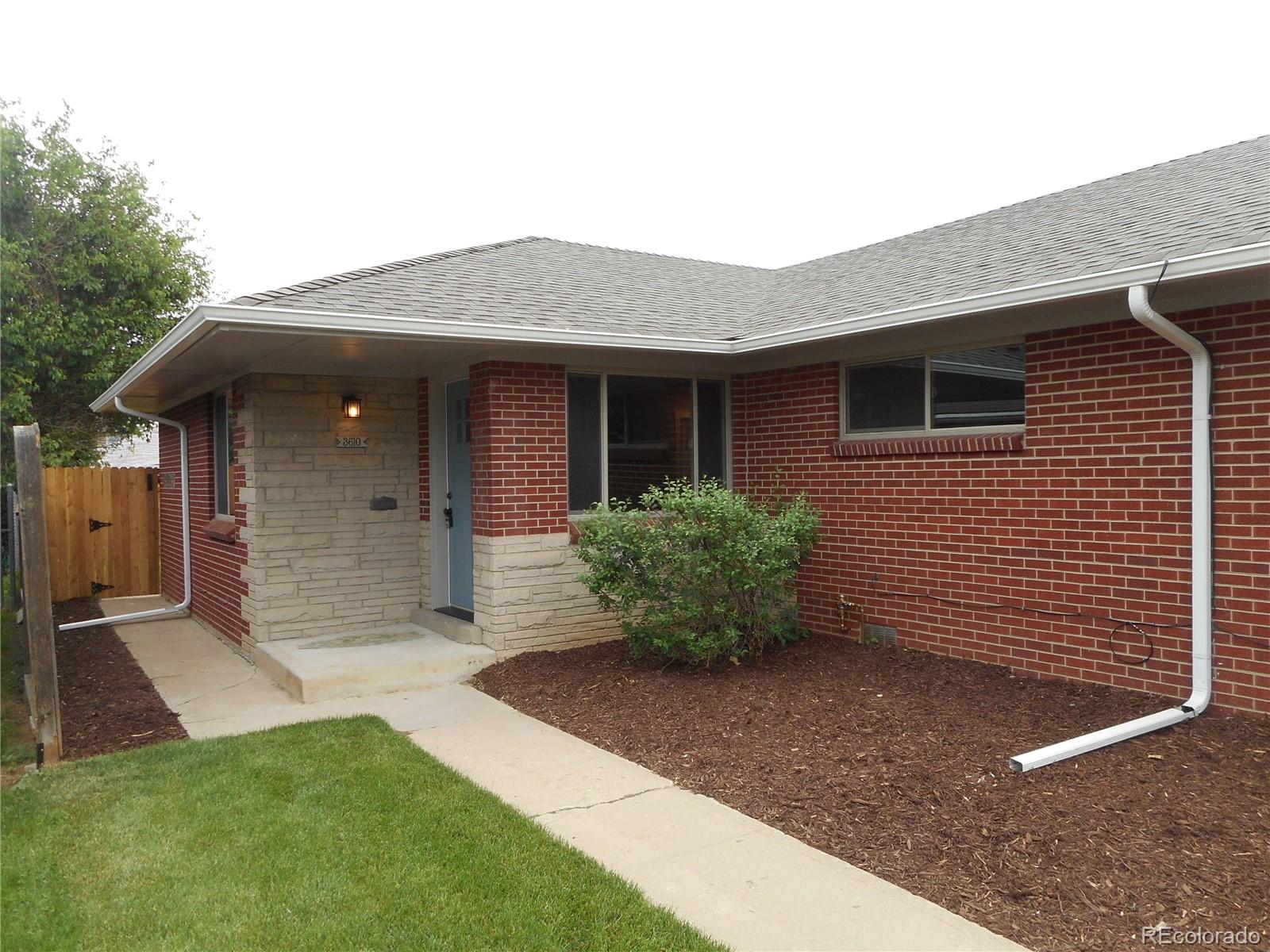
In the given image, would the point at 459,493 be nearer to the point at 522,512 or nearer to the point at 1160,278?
the point at 522,512

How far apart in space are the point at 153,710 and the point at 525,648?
2.79 m

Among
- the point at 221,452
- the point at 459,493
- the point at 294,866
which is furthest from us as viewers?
the point at 221,452

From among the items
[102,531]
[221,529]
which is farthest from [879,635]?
[102,531]

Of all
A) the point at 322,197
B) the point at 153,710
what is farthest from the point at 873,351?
the point at 322,197

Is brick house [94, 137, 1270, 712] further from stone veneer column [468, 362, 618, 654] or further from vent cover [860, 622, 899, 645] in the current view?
vent cover [860, 622, 899, 645]

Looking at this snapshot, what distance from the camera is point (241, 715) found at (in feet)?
20.0

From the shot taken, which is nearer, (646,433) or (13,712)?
(13,712)

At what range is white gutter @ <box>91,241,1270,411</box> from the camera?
15.3 feet

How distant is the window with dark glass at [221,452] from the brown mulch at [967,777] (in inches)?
182

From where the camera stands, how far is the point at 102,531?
12.9 meters

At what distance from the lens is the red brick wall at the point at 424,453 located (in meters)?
8.57

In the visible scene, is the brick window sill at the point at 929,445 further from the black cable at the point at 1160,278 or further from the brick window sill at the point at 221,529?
the brick window sill at the point at 221,529

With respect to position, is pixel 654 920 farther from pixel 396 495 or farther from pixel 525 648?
pixel 396 495

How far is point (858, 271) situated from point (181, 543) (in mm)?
9269
